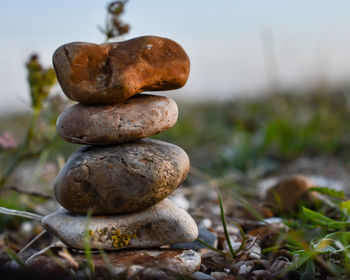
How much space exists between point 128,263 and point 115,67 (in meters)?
1.03

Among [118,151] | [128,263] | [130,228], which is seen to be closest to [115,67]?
[118,151]

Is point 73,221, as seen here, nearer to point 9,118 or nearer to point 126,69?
point 126,69

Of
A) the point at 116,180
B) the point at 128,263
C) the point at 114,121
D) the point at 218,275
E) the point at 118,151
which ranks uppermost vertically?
the point at 114,121

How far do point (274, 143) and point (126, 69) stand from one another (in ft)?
16.0

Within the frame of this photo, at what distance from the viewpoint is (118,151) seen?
238 centimetres

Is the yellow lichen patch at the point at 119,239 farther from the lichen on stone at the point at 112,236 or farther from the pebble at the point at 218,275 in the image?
the pebble at the point at 218,275

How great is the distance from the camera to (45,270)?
2.13 m

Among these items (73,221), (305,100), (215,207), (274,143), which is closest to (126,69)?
(73,221)

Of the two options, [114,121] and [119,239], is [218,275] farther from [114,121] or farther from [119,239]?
[114,121]

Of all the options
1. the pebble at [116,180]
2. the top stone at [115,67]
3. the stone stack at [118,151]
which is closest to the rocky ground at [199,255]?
the stone stack at [118,151]

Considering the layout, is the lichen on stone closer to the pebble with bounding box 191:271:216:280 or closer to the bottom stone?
the bottom stone

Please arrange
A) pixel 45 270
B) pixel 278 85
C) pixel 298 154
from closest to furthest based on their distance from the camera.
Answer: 1. pixel 45 270
2. pixel 298 154
3. pixel 278 85

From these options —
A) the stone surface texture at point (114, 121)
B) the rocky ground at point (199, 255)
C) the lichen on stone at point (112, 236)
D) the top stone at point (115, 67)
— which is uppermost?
the top stone at point (115, 67)

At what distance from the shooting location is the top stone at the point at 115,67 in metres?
2.27
